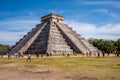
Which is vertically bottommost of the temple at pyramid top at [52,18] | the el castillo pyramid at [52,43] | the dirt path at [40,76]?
the dirt path at [40,76]

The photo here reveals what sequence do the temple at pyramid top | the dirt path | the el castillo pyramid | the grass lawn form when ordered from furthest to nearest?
the temple at pyramid top, the el castillo pyramid, the grass lawn, the dirt path

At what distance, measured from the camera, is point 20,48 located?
68.7 metres

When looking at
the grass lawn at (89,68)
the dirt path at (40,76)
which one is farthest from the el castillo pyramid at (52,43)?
the dirt path at (40,76)

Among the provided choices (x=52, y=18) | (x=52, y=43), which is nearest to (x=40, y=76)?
(x=52, y=43)

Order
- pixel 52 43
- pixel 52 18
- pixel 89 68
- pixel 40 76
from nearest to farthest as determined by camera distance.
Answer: pixel 40 76 < pixel 89 68 < pixel 52 43 < pixel 52 18

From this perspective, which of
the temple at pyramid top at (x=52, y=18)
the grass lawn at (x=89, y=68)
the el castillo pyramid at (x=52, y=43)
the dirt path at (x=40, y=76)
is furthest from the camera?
the temple at pyramid top at (x=52, y=18)

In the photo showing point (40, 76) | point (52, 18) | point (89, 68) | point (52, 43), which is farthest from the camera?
point (52, 18)

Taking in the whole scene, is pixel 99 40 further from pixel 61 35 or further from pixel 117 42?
pixel 61 35

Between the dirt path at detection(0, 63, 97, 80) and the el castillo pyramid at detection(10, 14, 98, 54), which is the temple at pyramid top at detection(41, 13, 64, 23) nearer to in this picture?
the el castillo pyramid at detection(10, 14, 98, 54)

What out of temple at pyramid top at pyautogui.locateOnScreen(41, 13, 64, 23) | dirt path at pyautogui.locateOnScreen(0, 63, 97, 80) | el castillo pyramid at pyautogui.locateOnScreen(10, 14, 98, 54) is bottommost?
dirt path at pyautogui.locateOnScreen(0, 63, 97, 80)

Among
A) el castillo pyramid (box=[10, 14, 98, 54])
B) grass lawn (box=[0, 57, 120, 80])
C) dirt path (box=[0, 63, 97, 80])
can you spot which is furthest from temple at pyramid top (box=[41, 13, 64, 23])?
dirt path (box=[0, 63, 97, 80])

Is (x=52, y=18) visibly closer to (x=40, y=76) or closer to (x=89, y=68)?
(x=89, y=68)

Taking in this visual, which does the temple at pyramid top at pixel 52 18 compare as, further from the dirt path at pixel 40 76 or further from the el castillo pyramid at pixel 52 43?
the dirt path at pixel 40 76

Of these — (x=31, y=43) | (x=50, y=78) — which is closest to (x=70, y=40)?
(x=31, y=43)
